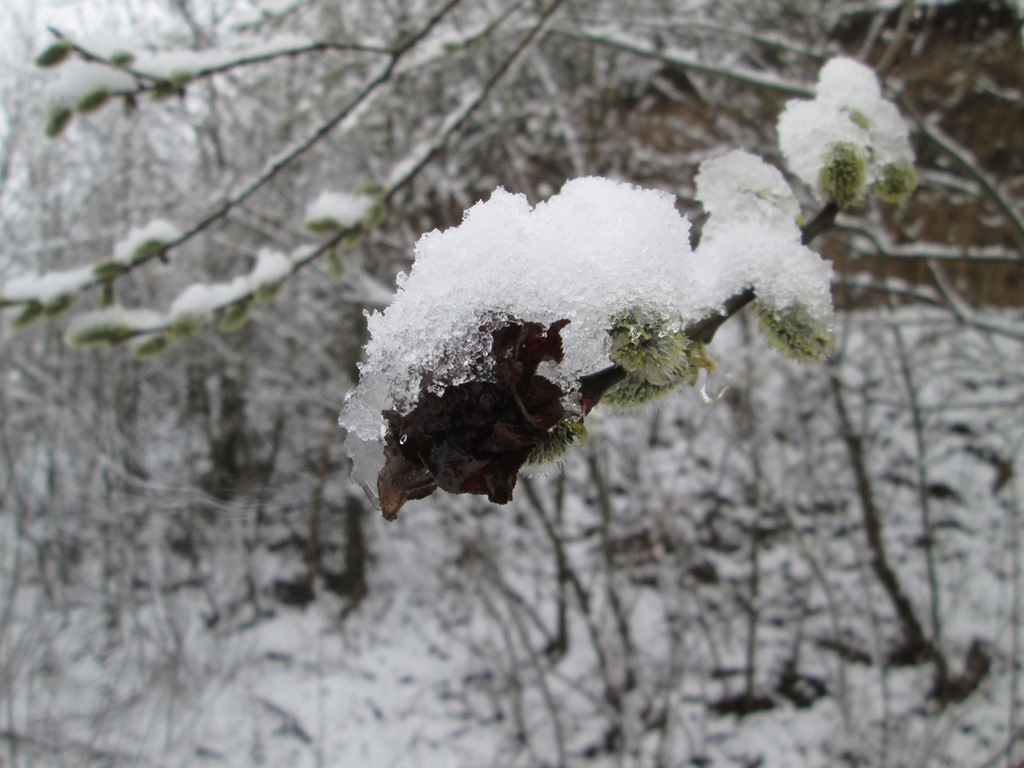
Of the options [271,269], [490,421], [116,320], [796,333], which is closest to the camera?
[490,421]

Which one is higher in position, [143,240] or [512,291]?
[143,240]

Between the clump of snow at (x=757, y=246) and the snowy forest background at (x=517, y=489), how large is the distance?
2.30m

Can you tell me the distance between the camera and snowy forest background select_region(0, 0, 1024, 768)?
13.1 ft

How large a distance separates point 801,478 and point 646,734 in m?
2.28

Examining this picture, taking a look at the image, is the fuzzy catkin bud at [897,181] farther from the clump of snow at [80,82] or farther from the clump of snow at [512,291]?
the clump of snow at [80,82]

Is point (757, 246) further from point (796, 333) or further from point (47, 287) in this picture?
point (47, 287)

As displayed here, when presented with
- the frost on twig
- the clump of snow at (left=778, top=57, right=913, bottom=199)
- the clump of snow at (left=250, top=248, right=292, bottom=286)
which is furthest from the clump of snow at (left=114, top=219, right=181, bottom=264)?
the clump of snow at (left=778, top=57, right=913, bottom=199)

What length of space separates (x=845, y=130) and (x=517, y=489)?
15.4ft

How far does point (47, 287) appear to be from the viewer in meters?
1.38

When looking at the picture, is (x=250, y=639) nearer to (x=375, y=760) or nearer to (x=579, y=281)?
(x=375, y=760)

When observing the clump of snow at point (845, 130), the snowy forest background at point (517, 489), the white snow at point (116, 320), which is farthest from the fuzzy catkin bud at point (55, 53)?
the snowy forest background at point (517, 489)

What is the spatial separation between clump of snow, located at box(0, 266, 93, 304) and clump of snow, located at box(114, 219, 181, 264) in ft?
0.24

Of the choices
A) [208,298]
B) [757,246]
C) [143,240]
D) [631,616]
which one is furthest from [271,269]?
[631,616]

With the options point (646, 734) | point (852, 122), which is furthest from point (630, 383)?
point (646, 734)
